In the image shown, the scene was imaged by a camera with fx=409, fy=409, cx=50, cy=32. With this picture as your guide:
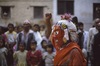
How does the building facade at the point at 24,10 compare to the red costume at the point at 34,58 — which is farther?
the building facade at the point at 24,10

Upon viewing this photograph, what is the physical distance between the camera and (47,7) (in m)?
26.8

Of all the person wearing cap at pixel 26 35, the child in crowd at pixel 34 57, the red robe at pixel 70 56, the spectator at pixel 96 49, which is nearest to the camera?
the red robe at pixel 70 56

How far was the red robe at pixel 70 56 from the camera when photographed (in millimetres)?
4996

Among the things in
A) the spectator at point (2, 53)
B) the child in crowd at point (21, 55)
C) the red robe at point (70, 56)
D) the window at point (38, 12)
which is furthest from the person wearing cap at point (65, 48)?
the window at point (38, 12)

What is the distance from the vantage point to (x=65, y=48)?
5156mm

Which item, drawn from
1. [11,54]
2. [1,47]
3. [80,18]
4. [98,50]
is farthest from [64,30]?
[80,18]

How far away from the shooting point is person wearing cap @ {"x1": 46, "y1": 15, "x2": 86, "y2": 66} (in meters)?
5.02

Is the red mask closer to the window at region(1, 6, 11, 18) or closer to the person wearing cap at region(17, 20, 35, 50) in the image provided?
the person wearing cap at region(17, 20, 35, 50)

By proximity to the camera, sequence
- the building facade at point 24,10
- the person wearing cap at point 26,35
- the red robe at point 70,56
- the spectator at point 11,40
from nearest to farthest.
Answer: the red robe at point 70,56 → the person wearing cap at point 26,35 → the spectator at point 11,40 → the building facade at point 24,10

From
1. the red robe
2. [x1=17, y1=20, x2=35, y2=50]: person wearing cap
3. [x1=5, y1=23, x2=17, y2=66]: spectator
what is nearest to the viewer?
the red robe

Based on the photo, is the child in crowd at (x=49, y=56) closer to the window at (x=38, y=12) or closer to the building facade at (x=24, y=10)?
the building facade at (x=24, y=10)

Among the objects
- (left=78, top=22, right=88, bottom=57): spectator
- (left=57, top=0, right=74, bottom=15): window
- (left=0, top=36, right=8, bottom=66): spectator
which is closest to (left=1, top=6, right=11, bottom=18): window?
(left=57, top=0, right=74, bottom=15): window

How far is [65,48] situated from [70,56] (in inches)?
6.4

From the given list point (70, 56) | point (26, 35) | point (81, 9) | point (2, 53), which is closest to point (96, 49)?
point (26, 35)
